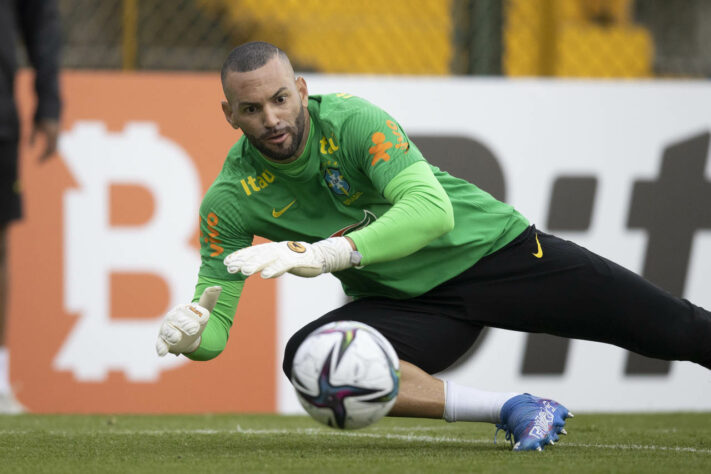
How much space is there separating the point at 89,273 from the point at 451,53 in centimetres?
289

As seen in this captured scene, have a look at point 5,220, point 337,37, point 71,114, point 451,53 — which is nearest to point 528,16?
point 451,53

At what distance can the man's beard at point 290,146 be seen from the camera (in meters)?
3.91

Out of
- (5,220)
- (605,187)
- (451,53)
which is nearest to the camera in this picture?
(5,220)

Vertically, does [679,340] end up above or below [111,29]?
below

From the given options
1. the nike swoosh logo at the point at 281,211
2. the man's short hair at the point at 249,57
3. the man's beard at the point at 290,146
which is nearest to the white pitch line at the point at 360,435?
the nike swoosh logo at the point at 281,211

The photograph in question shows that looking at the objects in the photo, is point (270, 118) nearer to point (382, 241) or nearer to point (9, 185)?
point (382, 241)

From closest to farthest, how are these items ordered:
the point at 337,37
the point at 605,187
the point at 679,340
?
the point at 679,340 → the point at 605,187 → the point at 337,37

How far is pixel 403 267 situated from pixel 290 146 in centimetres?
61

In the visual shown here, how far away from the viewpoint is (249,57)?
3877 millimetres

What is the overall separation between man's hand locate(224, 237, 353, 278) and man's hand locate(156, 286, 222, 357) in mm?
474

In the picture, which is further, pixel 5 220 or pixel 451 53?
pixel 451 53

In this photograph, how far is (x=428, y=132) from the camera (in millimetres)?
6922

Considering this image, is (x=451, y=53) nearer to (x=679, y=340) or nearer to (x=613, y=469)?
(x=679, y=340)

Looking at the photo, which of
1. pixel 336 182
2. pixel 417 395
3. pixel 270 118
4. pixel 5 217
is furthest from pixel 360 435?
pixel 5 217
